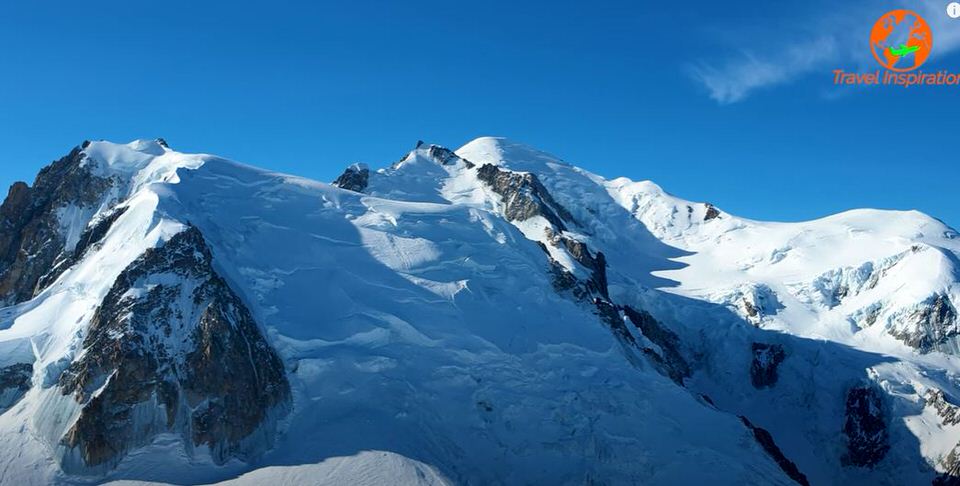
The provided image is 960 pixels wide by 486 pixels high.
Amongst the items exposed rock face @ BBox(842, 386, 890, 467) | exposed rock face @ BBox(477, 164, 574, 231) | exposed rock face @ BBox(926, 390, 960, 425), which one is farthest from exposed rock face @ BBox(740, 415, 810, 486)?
exposed rock face @ BBox(477, 164, 574, 231)

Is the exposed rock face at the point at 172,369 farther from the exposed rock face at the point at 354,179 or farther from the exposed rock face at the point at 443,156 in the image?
the exposed rock face at the point at 443,156

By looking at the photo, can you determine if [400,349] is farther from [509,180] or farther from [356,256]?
[509,180]

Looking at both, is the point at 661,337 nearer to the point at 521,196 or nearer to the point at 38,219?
the point at 521,196

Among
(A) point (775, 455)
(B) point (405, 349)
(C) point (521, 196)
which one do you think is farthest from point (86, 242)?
(A) point (775, 455)

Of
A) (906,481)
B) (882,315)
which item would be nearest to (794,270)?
(882,315)

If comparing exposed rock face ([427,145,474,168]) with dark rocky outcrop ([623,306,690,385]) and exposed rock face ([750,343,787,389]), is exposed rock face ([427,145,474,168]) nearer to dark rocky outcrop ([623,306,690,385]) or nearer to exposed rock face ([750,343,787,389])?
dark rocky outcrop ([623,306,690,385])

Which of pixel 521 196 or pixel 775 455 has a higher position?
pixel 521 196

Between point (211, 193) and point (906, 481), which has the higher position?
point (211, 193)
